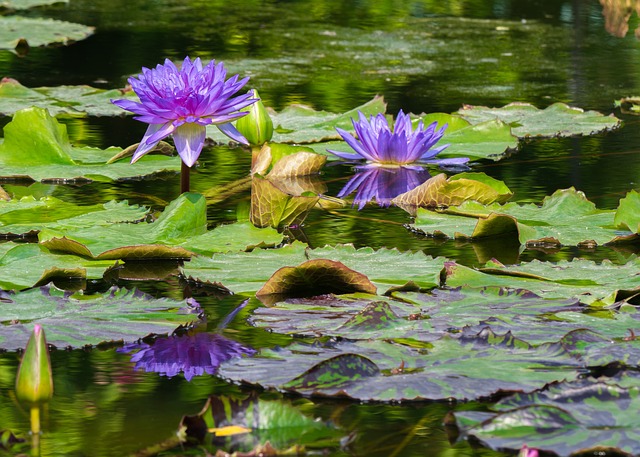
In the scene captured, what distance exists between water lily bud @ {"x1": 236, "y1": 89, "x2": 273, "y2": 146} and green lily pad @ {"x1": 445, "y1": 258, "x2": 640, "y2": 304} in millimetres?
1138

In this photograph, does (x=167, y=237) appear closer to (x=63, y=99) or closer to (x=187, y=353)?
(x=187, y=353)

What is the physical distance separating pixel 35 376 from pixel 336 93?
319 cm

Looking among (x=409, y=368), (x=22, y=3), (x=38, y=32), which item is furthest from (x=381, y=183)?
(x=22, y=3)

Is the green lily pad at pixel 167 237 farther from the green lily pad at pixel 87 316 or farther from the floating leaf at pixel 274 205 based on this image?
the green lily pad at pixel 87 316

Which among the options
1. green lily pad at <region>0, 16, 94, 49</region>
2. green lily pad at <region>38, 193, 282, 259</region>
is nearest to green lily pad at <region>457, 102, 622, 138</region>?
green lily pad at <region>38, 193, 282, 259</region>

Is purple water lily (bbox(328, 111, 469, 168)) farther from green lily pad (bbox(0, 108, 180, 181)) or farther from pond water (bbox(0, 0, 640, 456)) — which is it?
green lily pad (bbox(0, 108, 180, 181))

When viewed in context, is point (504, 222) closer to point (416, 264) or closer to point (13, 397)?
point (416, 264)

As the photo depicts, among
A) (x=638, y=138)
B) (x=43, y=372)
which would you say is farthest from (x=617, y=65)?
(x=43, y=372)

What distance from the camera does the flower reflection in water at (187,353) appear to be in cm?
157

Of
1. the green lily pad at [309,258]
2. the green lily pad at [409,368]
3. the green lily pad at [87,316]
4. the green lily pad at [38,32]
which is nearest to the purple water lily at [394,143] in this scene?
the green lily pad at [309,258]

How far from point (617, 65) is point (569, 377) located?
13.4 feet

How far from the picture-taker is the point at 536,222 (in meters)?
2.44

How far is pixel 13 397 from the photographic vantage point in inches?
56.9

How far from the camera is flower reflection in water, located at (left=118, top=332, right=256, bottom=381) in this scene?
1568 millimetres
